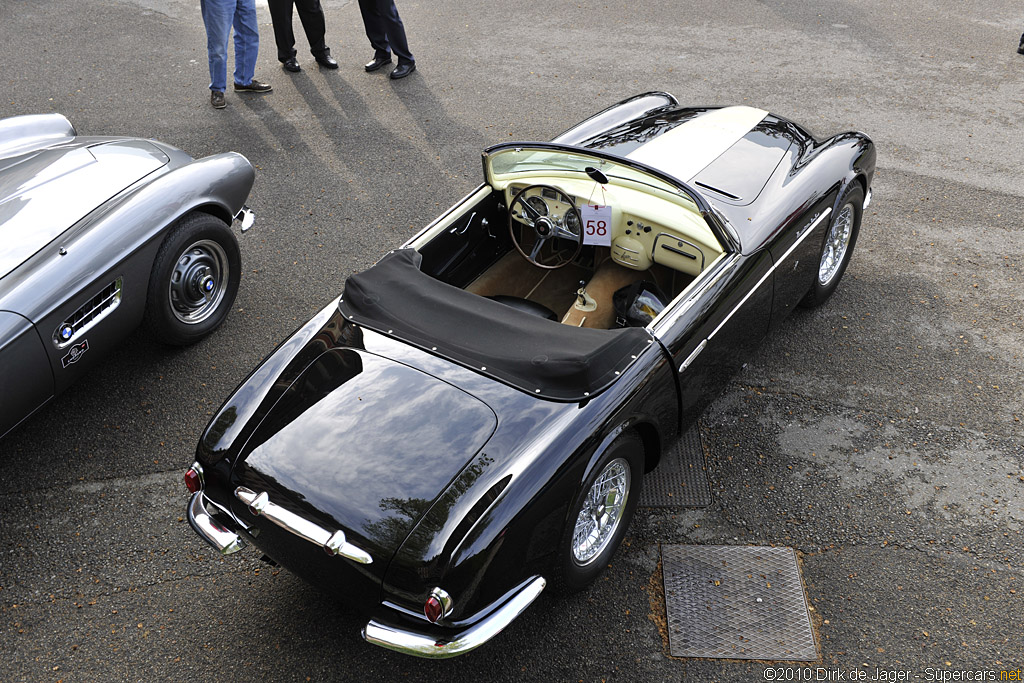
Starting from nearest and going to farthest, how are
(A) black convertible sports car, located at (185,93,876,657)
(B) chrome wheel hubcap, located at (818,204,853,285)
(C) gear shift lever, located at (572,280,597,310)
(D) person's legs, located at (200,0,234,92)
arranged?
(A) black convertible sports car, located at (185,93,876,657) < (C) gear shift lever, located at (572,280,597,310) < (B) chrome wheel hubcap, located at (818,204,853,285) < (D) person's legs, located at (200,0,234,92)

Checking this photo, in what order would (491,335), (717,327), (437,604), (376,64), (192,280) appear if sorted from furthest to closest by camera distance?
(376,64), (192,280), (717,327), (491,335), (437,604)

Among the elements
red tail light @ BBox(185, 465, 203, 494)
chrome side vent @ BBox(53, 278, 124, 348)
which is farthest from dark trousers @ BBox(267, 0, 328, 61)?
red tail light @ BBox(185, 465, 203, 494)

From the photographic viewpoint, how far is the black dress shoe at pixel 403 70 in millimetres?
8133

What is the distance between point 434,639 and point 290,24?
23.0 ft

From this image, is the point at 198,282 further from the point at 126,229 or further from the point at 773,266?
the point at 773,266

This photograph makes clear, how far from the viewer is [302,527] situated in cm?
298

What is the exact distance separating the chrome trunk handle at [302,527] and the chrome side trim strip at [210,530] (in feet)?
0.70

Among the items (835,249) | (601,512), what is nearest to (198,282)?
(601,512)

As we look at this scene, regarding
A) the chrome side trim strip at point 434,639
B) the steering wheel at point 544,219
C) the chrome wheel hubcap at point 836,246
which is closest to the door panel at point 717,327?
the steering wheel at point 544,219

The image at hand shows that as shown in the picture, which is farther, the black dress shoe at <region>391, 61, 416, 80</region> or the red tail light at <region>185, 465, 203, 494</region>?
the black dress shoe at <region>391, 61, 416, 80</region>

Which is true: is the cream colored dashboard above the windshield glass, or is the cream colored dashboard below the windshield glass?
below

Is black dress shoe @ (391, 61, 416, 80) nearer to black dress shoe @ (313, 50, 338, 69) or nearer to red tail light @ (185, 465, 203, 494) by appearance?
black dress shoe @ (313, 50, 338, 69)

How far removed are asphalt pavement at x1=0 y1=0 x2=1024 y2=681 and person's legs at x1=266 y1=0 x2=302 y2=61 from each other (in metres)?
0.27

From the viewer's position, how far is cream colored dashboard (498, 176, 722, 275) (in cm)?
402
